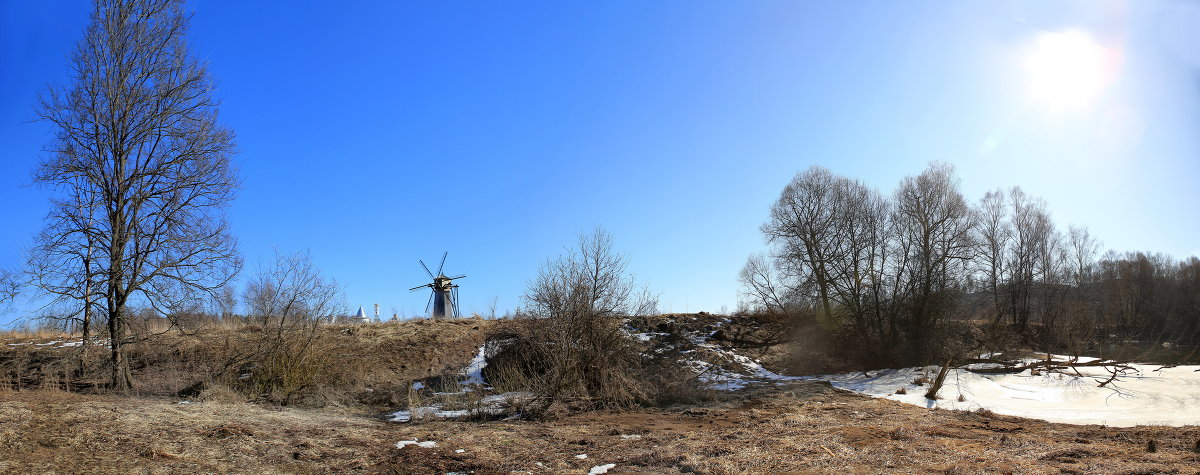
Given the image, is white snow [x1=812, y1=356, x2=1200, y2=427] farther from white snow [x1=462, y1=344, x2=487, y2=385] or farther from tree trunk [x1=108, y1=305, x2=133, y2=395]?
tree trunk [x1=108, y1=305, x2=133, y2=395]

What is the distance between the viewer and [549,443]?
9461 millimetres

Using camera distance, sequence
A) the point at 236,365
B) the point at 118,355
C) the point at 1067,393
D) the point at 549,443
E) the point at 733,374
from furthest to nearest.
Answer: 1. the point at 733,374
2. the point at 1067,393
3. the point at 236,365
4. the point at 118,355
5. the point at 549,443

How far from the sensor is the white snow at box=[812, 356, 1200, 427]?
13734 mm

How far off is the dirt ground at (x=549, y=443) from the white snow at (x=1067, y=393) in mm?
2485

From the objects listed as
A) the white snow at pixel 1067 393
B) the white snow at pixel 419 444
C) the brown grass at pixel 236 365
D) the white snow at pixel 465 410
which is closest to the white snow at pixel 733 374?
the white snow at pixel 1067 393

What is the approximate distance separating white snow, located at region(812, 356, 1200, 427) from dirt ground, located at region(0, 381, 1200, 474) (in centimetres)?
248

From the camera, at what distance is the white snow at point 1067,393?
13734 mm

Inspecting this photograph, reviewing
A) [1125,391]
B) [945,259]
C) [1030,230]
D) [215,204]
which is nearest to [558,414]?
[215,204]

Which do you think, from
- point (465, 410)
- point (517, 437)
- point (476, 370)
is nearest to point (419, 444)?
point (517, 437)

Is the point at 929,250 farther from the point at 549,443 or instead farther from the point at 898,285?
the point at 549,443

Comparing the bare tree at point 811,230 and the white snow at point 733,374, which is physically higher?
the bare tree at point 811,230

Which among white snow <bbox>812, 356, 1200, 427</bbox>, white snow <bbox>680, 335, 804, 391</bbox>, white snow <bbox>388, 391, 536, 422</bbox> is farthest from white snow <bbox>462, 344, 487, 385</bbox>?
white snow <bbox>812, 356, 1200, 427</bbox>

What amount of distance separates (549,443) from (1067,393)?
16.1 meters

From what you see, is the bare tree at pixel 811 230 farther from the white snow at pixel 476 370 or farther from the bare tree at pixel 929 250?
the white snow at pixel 476 370
